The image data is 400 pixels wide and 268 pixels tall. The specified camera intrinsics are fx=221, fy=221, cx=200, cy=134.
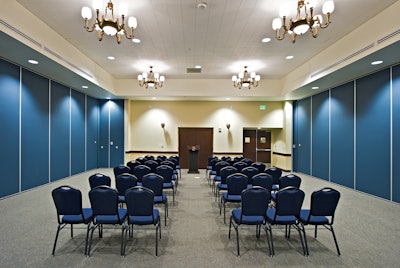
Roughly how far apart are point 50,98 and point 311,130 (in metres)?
11.2

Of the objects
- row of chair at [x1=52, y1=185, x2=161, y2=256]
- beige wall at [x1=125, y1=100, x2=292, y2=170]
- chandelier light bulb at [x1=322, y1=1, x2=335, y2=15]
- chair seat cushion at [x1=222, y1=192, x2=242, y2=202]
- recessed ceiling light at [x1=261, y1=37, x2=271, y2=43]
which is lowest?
chair seat cushion at [x1=222, y1=192, x2=242, y2=202]

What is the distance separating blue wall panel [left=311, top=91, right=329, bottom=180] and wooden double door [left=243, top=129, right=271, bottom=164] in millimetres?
3319

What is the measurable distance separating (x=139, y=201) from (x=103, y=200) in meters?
0.54

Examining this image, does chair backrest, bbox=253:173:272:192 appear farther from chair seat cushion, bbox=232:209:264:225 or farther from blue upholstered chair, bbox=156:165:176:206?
blue upholstered chair, bbox=156:165:176:206

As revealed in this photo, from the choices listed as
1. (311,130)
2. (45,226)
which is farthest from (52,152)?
(311,130)

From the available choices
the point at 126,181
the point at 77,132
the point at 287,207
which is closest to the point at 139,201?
the point at 126,181

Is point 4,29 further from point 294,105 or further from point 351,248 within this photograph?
point 294,105

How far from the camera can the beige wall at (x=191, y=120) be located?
1279cm

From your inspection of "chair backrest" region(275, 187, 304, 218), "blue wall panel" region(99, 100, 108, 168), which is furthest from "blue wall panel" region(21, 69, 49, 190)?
"chair backrest" region(275, 187, 304, 218)

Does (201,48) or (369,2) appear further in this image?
(201,48)

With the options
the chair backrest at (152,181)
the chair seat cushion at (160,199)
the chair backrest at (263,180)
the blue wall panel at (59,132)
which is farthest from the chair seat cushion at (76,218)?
the blue wall panel at (59,132)

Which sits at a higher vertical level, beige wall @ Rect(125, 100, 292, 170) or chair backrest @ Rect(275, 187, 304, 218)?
beige wall @ Rect(125, 100, 292, 170)

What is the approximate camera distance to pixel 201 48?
7277 millimetres

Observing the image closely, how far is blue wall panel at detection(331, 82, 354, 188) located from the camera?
7863mm
